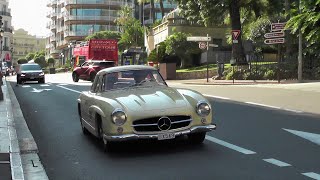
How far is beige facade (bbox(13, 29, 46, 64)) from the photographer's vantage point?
158800mm

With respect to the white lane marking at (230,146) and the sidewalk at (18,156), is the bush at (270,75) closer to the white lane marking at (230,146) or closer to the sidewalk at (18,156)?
the sidewalk at (18,156)

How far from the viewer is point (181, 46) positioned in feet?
148

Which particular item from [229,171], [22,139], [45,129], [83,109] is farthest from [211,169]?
[45,129]

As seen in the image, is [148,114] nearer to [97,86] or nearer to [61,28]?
[97,86]

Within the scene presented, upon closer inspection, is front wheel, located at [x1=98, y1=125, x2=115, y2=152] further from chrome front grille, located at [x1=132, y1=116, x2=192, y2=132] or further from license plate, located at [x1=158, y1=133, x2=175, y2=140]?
license plate, located at [x1=158, y1=133, x2=175, y2=140]

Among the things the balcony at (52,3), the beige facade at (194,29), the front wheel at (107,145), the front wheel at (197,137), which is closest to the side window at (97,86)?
the front wheel at (107,145)

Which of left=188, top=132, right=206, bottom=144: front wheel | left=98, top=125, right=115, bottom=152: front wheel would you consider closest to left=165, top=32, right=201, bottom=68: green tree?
left=188, top=132, right=206, bottom=144: front wheel

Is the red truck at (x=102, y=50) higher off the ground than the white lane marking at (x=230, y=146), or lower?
higher

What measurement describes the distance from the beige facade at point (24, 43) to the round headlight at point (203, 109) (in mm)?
152658

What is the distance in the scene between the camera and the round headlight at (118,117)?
24.9 feet

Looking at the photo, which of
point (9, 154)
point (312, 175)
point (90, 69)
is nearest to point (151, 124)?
point (9, 154)

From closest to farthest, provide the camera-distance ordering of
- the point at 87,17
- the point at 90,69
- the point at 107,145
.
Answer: the point at 107,145 < the point at 90,69 < the point at 87,17

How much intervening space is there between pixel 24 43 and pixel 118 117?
165123mm

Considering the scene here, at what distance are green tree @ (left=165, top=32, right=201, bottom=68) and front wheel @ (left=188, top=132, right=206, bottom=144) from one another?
36425 mm
